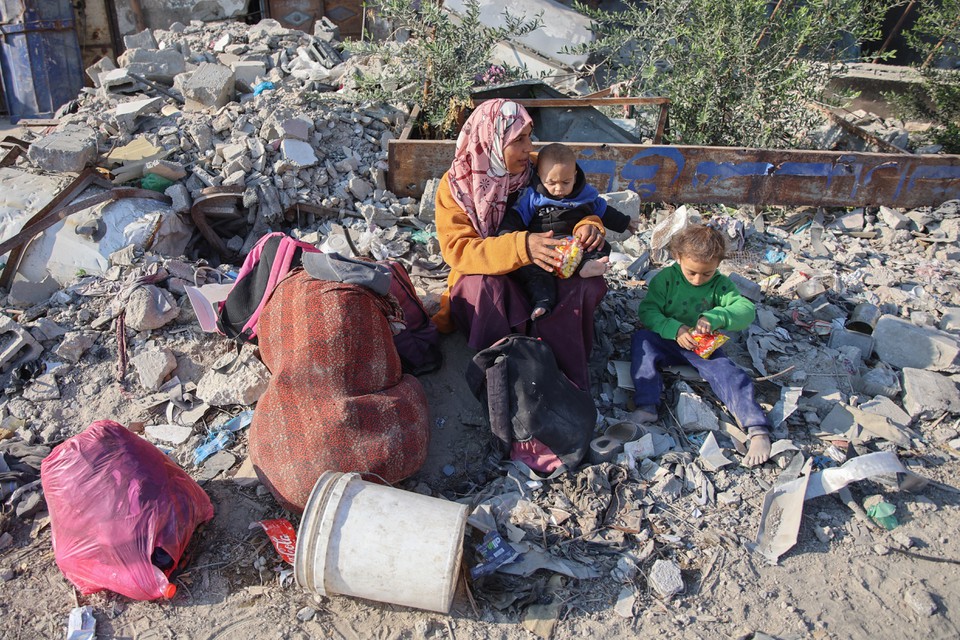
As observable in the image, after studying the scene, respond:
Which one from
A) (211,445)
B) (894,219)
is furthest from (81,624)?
Answer: (894,219)

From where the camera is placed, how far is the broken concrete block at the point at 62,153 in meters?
4.13

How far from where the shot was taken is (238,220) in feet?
14.6

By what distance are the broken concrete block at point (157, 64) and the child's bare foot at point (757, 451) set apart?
559cm

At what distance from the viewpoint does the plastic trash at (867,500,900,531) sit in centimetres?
266

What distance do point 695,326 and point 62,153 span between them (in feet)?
13.3

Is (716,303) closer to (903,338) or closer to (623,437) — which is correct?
(623,437)

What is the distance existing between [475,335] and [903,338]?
2.30 meters

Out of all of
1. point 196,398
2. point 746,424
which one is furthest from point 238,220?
point 746,424

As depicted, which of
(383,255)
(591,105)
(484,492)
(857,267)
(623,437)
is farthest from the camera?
(591,105)

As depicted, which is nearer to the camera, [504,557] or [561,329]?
[504,557]

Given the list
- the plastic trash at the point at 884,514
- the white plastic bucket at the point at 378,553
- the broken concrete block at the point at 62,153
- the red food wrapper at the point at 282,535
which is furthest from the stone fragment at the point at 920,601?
the broken concrete block at the point at 62,153

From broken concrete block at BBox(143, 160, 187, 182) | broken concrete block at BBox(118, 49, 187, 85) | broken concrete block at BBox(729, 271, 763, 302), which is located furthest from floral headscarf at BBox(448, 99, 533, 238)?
broken concrete block at BBox(118, 49, 187, 85)

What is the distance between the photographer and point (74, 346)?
3299 millimetres

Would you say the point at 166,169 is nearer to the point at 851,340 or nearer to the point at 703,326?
the point at 703,326
